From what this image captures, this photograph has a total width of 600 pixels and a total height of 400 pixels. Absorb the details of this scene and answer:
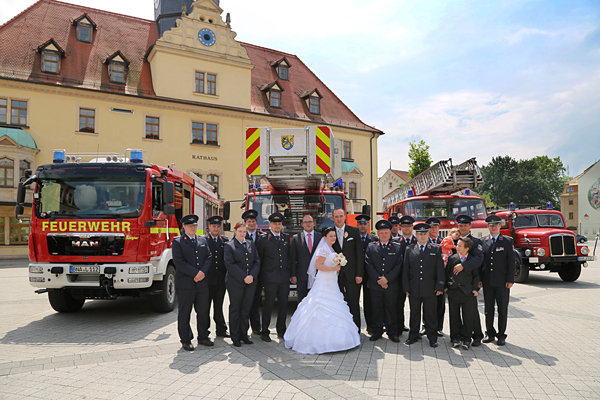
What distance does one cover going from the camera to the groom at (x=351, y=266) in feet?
20.4

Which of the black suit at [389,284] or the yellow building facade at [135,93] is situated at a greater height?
the yellow building facade at [135,93]

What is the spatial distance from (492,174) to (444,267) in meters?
73.4

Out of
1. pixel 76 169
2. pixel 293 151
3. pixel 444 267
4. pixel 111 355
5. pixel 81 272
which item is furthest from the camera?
pixel 293 151

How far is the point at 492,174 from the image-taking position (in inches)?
2837

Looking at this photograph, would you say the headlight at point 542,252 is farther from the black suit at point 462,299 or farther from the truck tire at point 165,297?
the truck tire at point 165,297

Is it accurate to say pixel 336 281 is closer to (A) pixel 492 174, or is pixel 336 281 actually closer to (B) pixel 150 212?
(B) pixel 150 212

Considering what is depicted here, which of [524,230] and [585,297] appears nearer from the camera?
[585,297]

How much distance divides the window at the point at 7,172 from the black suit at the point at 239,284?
19897mm

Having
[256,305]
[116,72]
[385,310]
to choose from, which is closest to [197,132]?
[116,72]

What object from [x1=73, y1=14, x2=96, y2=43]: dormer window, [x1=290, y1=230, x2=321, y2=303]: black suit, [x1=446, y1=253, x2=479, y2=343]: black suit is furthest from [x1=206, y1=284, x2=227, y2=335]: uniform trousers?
[x1=73, y1=14, x2=96, y2=43]: dormer window

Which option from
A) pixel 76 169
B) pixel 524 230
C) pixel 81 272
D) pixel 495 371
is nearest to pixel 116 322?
pixel 81 272

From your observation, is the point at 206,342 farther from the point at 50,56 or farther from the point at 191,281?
the point at 50,56

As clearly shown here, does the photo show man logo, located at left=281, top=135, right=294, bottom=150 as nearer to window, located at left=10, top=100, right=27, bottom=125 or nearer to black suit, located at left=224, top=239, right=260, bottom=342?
black suit, located at left=224, top=239, right=260, bottom=342

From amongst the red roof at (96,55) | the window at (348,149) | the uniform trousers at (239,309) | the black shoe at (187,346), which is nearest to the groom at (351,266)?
the uniform trousers at (239,309)
